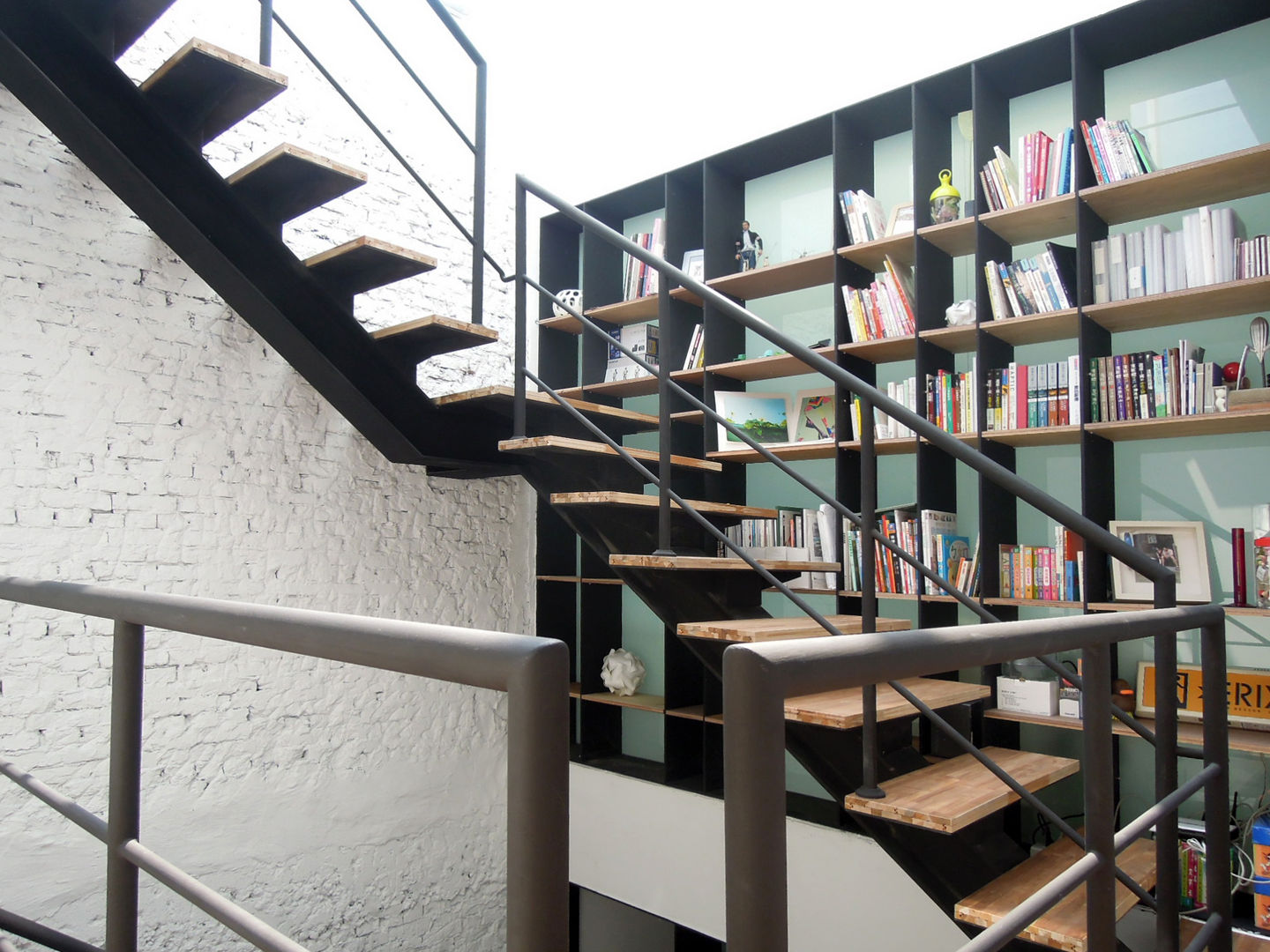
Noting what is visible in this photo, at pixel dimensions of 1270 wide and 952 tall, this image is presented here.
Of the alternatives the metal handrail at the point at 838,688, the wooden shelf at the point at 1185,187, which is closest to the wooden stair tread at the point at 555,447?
the wooden shelf at the point at 1185,187

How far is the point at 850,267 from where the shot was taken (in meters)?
3.32

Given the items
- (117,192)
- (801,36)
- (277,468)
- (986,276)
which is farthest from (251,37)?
(986,276)

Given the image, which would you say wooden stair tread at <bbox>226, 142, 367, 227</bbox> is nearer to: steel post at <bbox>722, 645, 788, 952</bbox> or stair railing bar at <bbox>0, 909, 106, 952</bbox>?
stair railing bar at <bbox>0, 909, 106, 952</bbox>

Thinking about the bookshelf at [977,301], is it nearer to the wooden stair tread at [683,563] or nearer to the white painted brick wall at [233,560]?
the wooden stair tread at [683,563]

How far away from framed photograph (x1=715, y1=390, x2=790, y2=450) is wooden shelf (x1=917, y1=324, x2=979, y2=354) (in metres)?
0.75

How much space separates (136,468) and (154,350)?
1.44ft

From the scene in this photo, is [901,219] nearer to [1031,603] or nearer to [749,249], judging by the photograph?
[749,249]

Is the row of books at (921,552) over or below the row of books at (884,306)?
below

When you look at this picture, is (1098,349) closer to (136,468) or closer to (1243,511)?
(1243,511)

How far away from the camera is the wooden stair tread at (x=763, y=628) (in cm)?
221

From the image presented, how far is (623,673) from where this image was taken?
404 centimetres

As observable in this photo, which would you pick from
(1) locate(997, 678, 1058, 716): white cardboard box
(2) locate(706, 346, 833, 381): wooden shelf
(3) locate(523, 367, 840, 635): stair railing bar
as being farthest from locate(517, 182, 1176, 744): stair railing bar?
(2) locate(706, 346, 833, 381): wooden shelf

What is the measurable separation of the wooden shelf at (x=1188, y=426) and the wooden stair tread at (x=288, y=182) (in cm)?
240

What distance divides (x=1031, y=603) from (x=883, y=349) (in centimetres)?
105
